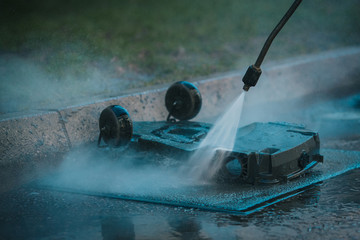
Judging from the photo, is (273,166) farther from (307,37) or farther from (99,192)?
(307,37)

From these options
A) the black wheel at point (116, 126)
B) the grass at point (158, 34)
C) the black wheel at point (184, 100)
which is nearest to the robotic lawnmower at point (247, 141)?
the black wheel at point (116, 126)

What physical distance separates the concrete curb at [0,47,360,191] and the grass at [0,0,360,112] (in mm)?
661

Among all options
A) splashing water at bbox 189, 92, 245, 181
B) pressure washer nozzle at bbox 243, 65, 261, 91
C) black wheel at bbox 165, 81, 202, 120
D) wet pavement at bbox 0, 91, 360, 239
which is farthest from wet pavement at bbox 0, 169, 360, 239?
black wheel at bbox 165, 81, 202, 120

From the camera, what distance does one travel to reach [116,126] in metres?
4.61

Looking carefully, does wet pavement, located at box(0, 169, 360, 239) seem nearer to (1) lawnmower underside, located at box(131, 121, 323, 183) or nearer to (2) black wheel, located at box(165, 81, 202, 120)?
(1) lawnmower underside, located at box(131, 121, 323, 183)

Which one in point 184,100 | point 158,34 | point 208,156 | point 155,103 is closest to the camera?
point 208,156

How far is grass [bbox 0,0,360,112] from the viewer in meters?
7.57

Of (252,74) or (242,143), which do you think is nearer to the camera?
(242,143)

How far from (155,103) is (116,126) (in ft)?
5.65

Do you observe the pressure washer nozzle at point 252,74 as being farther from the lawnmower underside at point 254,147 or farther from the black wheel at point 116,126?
the black wheel at point 116,126

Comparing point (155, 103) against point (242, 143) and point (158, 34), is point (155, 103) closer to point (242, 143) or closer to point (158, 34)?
point (242, 143)

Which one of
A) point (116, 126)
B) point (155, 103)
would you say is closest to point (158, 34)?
point (155, 103)

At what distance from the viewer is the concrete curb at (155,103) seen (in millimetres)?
4883

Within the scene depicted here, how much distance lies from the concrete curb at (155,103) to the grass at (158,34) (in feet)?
2.17
